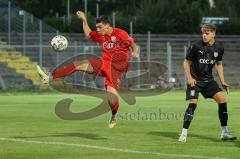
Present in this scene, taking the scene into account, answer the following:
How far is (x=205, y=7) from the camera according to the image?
5647 cm

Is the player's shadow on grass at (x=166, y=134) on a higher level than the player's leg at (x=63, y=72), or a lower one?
lower

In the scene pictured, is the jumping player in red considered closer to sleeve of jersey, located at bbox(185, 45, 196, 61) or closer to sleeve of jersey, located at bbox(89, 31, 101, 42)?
sleeve of jersey, located at bbox(89, 31, 101, 42)

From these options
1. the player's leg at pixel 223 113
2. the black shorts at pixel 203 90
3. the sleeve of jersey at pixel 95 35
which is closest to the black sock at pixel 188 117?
the black shorts at pixel 203 90

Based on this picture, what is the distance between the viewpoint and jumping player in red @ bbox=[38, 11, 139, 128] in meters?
13.5

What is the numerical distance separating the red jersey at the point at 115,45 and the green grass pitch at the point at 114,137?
131 centimetres

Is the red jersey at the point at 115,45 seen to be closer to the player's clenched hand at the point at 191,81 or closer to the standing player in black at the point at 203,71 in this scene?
the standing player in black at the point at 203,71

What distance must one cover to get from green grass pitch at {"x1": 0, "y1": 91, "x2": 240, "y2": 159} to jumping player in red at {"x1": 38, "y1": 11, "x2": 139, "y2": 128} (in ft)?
2.87

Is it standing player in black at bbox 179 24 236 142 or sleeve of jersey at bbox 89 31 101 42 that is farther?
sleeve of jersey at bbox 89 31 101 42

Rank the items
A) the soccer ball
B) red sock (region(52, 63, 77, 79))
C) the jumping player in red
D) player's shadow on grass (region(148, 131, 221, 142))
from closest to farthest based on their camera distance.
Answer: player's shadow on grass (region(148, 131, 221, 142)) → red sock (region(52, 63, 77, 79)) → the jumping player in red → the soccer ball

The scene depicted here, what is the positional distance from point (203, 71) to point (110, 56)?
88.2 inches

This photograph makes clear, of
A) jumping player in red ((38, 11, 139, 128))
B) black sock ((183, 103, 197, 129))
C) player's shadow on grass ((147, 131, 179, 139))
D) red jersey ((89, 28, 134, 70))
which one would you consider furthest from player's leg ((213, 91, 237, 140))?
red jersey ((89, 28, 134, 70))

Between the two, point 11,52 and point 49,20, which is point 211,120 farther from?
point 49,20

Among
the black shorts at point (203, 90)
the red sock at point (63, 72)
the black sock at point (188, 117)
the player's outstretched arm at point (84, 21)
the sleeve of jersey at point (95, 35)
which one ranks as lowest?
the black sock at point (188, 117)

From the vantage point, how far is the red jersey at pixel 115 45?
13633mm
